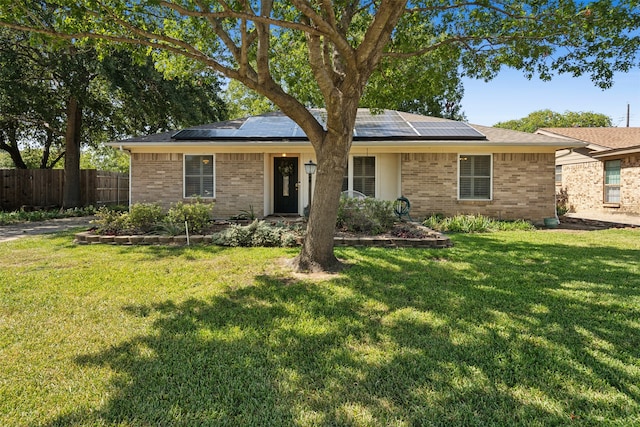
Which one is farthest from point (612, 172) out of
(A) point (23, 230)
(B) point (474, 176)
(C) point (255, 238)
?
(A) point (23, 230)

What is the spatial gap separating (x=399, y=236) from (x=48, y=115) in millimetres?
16359

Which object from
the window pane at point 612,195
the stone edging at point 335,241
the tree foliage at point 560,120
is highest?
the tree foliage at point 560,120

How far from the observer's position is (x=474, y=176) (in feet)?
37.8

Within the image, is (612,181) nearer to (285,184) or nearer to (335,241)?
(285,184)

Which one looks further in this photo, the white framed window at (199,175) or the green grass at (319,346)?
the white framed window at (199,175)

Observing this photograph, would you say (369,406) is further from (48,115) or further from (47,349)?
(48,115)

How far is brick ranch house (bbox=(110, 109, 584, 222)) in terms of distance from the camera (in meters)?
11.2

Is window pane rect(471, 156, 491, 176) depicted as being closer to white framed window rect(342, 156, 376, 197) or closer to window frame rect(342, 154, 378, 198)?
window frame rect(342, 154, 378, 198)

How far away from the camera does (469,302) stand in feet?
13.2

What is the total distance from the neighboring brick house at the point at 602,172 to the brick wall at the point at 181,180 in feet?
36.1

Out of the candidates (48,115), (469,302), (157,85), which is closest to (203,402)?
(469,302)

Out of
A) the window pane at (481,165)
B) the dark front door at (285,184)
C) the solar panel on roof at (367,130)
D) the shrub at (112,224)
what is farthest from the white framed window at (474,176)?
the shrub at (112,224)

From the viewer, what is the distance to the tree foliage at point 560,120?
41250 millimetres

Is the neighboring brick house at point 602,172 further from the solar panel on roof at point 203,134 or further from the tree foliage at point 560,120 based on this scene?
the tree foliage at point 560,120
